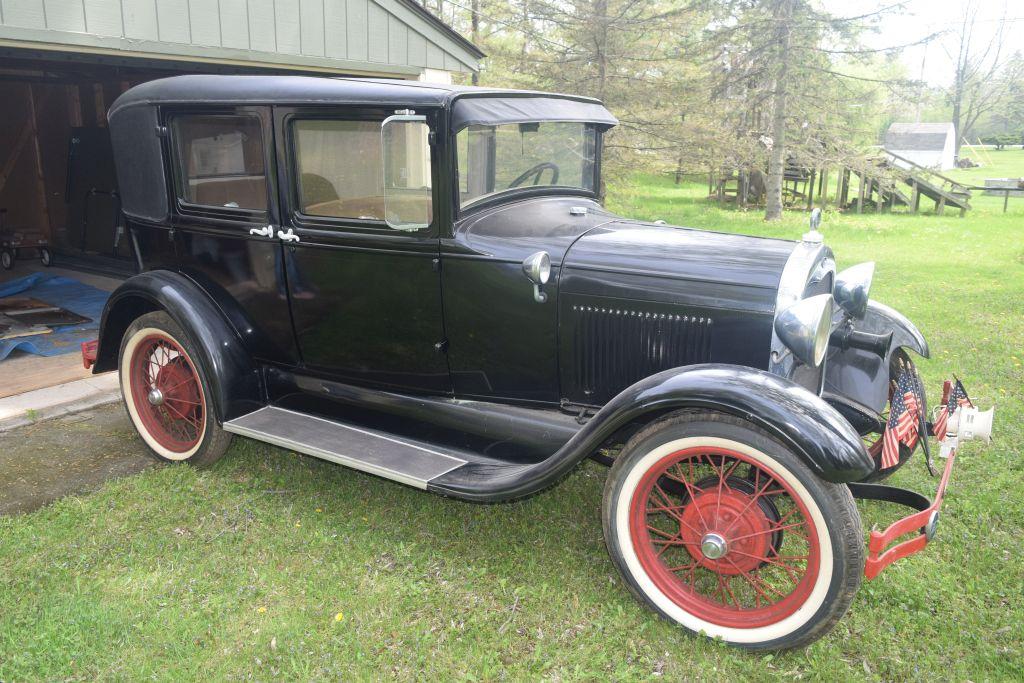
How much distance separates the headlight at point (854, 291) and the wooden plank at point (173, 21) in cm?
452

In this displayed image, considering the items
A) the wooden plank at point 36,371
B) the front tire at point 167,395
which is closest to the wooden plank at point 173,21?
the front tire at point 167,395

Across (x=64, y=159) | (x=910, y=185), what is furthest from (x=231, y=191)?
(x=910, y=185)

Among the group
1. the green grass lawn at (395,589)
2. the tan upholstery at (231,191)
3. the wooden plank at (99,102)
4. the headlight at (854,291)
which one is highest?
the wooden plank at (99,102)

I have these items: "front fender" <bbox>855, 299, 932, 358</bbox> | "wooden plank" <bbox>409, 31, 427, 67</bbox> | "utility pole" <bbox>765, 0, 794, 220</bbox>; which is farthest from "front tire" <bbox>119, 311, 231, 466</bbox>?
"utility pole" <bbox>765, 0, 794, 220</bbox>

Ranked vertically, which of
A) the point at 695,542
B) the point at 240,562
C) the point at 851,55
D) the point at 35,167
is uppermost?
the point at 851,55

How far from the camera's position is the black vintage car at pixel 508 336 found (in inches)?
101

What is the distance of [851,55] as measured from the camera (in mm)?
14758

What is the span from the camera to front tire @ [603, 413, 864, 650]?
93.6 inches

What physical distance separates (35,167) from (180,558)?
9185mm

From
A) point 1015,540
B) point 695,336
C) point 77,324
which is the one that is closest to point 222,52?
point 77,324

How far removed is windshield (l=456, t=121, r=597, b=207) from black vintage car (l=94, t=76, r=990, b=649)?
0.05ft

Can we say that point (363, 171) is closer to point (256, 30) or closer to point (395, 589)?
point (395, 589)

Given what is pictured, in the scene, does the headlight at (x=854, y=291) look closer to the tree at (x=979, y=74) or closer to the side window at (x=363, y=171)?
the side window at (x=363, y=171)

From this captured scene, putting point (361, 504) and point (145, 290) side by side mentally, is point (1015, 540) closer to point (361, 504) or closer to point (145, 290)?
point (361, 504)
